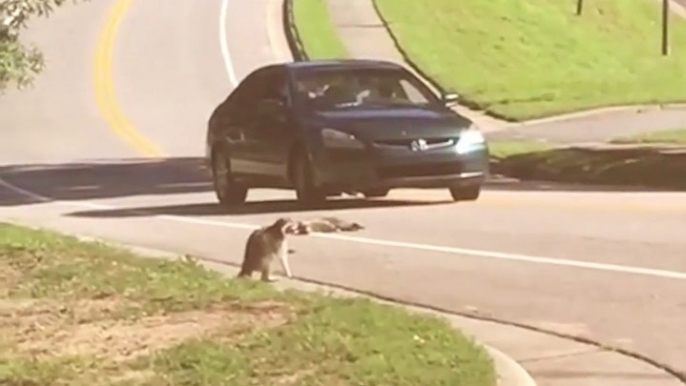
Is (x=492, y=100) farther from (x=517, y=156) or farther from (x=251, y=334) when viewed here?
(x=251, y=334)

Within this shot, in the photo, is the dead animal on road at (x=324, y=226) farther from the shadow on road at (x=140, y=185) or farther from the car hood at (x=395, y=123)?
the shadow on road at (x=140, y=185)

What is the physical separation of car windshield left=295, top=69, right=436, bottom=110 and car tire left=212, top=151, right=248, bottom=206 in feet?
5.06

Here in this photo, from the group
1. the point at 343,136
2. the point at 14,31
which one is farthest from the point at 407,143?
the point at 14,31

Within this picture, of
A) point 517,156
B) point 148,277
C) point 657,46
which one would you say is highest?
point 148,277

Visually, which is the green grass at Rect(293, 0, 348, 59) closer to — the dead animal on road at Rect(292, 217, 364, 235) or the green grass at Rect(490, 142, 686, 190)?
the green grass at Rect(490, 142, 686, 190)

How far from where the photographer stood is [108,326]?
32.4 feet

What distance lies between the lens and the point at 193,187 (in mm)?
25094

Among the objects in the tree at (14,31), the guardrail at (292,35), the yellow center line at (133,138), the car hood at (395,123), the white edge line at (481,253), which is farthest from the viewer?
the guardrail at (292,35)

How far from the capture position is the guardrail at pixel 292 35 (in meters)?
44.4

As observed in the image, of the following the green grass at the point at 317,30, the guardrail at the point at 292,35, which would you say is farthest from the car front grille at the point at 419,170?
the green grass at the point at 317,30

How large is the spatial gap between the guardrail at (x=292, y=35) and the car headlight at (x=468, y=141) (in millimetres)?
22443

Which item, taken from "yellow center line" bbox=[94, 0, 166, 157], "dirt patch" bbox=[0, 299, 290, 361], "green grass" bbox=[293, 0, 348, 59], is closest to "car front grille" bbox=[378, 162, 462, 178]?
"dirt patch" bbox=[0, 299, 290, 361]

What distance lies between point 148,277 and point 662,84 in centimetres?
3172

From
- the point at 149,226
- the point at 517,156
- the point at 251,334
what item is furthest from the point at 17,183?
the point at 251,334
